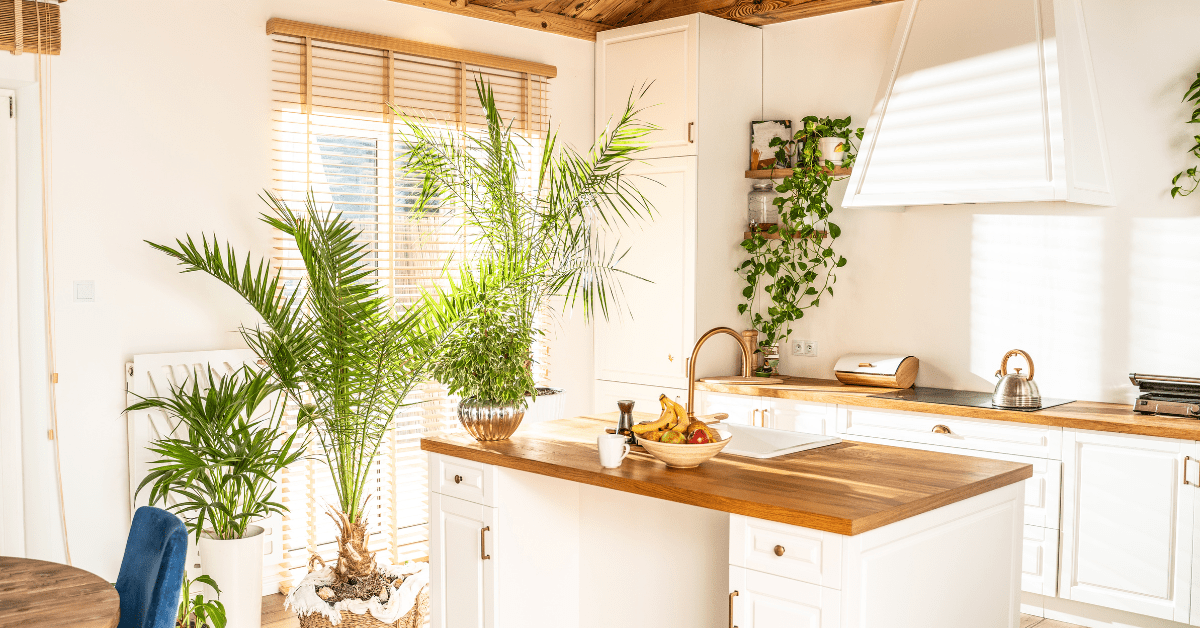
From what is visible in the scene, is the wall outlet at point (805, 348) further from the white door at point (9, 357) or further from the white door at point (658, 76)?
the white door at point (9, 357)

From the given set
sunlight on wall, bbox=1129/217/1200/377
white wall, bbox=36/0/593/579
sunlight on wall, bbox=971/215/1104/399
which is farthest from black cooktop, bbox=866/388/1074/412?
white wall, bbox=36/0/593/579

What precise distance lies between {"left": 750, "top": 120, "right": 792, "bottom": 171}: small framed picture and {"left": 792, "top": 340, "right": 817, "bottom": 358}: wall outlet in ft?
3.13

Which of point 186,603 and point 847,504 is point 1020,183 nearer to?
point 847,504

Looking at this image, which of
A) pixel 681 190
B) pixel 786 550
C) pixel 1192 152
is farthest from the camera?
pixel 681 190

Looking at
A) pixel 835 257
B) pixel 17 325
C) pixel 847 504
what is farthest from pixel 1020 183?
pixel 17 325

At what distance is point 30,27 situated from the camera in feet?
11.7

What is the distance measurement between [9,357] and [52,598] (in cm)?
201

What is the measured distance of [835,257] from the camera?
202 inches

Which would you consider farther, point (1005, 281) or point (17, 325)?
point (1005, 281)

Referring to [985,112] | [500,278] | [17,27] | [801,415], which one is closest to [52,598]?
[500,278]

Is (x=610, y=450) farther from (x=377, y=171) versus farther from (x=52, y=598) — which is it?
(x=377, y=171)

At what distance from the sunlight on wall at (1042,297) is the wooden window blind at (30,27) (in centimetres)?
400

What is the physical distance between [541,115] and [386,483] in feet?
6.87

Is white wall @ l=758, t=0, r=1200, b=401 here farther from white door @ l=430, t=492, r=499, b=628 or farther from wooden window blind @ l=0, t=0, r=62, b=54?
wooden window blind @ l=0, t=0, r=62, b=54
